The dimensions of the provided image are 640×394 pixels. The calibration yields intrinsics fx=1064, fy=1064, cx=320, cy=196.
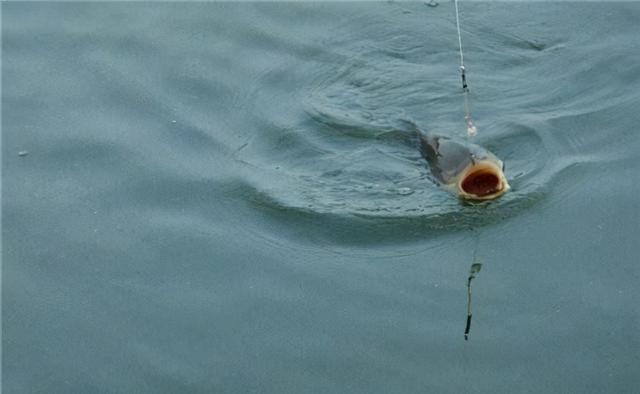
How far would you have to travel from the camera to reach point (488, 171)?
23.4 ft

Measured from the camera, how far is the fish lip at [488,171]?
7.11 meters

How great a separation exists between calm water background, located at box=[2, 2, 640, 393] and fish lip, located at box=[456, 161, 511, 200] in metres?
0.10

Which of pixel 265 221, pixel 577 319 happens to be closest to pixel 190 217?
pixel 265 221

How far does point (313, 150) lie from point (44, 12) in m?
3.53

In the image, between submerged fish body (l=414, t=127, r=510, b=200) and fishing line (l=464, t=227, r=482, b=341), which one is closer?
fishing line (l=464, t=227, r=482, b=341)

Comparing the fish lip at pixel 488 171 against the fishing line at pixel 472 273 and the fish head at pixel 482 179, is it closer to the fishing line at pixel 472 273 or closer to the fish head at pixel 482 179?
the fish head at pixel 482 179

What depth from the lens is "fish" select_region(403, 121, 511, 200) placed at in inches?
281

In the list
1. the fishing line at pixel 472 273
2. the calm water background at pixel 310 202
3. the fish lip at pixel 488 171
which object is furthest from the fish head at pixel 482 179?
the fishing line at pixel 472 273

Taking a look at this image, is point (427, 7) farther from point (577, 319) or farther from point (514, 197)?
point (577, 319)

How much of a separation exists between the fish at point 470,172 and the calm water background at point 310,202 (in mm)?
124

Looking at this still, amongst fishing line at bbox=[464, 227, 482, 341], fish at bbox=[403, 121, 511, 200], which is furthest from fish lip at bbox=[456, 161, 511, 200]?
fishing line at bbox=[464, 227, 482, 341]

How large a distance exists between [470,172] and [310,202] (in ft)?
3.62

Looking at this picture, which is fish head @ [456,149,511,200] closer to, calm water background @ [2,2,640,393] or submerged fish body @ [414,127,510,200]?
submerged fish body @ [414,127,510,200]

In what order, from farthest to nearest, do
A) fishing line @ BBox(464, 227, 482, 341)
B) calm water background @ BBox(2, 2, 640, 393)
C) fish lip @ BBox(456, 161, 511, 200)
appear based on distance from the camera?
1. fish lip @ BBox(456, 161, 511, 200)
2. fishing line @ BBox(464, 227, 482, 341)
3. calm water background @ BBox(2, 2, 640, 393)
